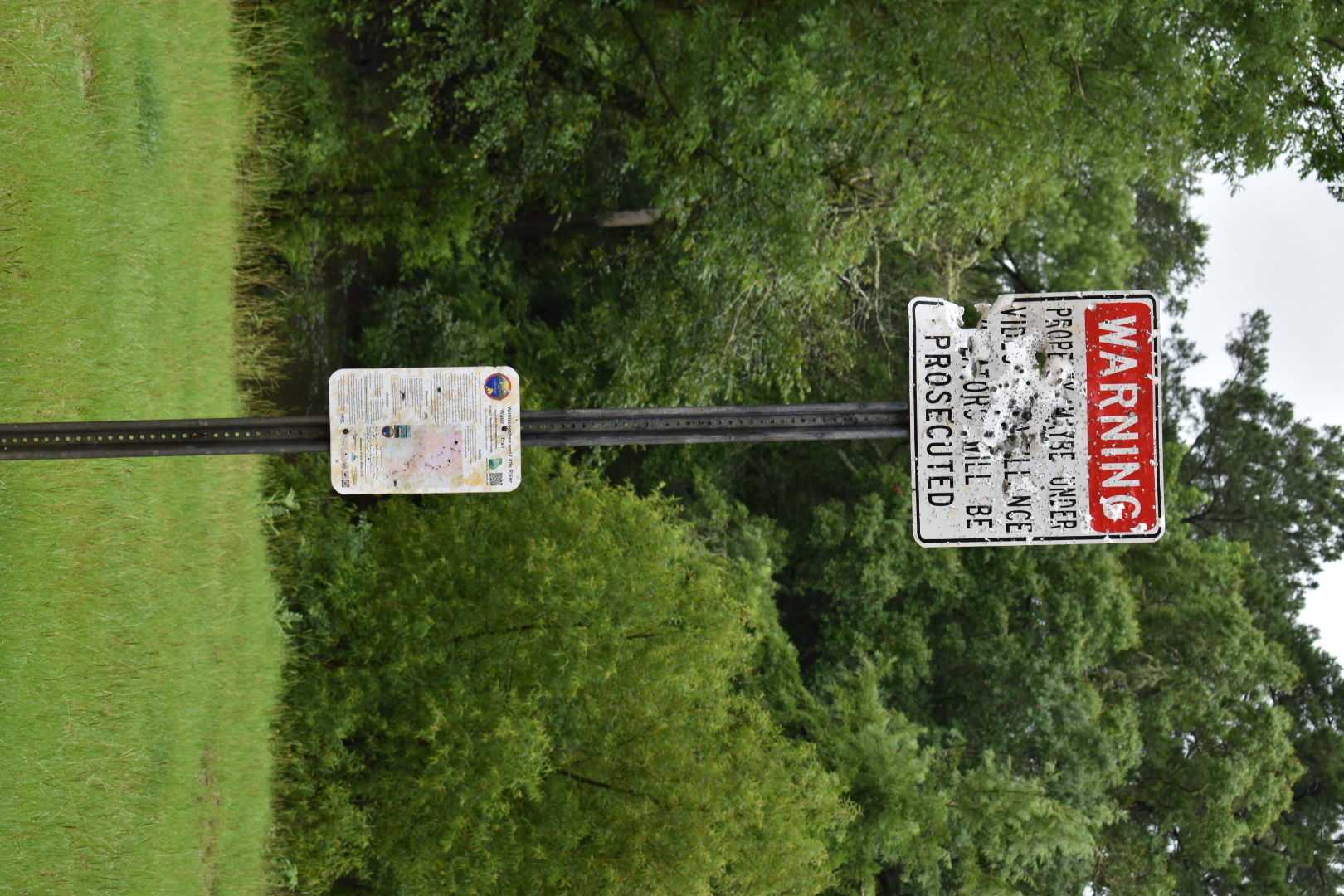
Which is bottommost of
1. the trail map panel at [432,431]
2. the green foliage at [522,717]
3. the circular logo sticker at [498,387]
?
the green foliage at [522,717]

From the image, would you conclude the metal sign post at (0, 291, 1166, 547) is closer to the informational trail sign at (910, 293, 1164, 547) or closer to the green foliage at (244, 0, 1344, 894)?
the informational trail sign at (910, 293, 1164, 547)

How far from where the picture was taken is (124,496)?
8.58 meters

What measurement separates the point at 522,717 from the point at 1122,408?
352 inches

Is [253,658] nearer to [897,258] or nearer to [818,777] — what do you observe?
[818,777]

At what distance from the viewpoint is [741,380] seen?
14.9 metres

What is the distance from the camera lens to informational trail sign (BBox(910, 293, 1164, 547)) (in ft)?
14.6

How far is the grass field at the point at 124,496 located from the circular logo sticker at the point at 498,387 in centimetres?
458

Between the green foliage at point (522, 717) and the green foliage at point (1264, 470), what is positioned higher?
the green foliage at point (1264, 470)

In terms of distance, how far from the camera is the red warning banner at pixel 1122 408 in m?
4.44

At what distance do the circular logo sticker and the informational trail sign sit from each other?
1699 mm

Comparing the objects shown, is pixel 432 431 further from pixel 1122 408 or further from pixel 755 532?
pixel 755 532

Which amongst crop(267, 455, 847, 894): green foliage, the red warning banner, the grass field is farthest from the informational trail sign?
crop(267, 455, 847, 894): green foliage

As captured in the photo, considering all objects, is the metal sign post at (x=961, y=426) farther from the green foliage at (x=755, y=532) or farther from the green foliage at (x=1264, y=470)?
the green foliage at (x=1264, y=470)

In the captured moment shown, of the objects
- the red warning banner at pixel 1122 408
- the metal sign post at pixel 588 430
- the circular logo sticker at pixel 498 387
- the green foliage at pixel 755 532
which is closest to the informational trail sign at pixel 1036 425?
the red warning banner at pixel 1122 408
